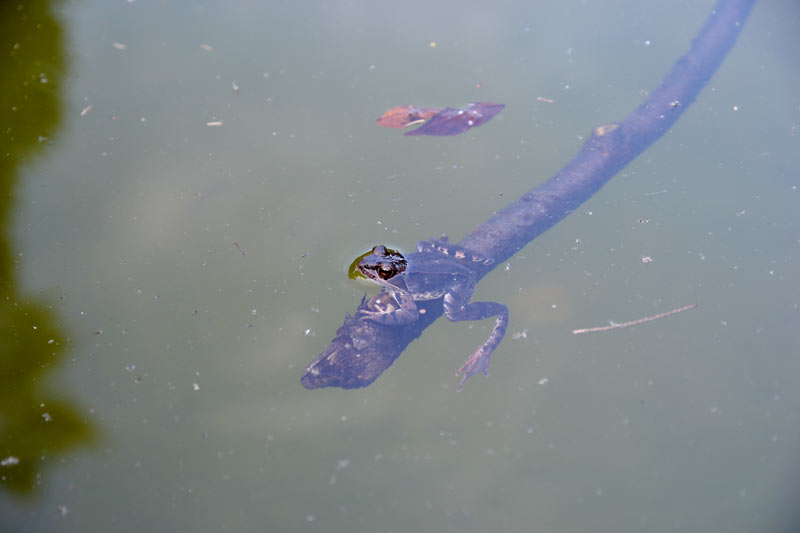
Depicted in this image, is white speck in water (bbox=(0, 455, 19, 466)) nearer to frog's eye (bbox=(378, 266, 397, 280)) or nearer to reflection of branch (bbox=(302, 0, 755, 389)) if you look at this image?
reflection of branch (bbox=(302, 0, 755, 389))

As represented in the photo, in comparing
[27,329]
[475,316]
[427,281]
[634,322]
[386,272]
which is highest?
[27,329]

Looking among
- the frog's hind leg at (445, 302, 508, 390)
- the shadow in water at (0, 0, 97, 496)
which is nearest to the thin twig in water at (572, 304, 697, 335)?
the frog's hind leg at (445, 302, 508, 390)

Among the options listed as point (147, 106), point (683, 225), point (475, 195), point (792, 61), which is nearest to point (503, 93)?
point (475, 195)

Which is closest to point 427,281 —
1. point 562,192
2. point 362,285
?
point 362,285

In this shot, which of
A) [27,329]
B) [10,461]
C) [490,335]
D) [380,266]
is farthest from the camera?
[380,266]

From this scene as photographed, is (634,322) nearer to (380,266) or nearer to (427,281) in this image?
(427,281)

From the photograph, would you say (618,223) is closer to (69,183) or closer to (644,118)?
(644,118)

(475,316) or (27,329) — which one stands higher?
(27,329)

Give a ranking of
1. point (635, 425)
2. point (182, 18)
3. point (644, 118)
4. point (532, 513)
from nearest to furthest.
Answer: point (532, 513) → point (635, 425) → point (644, 118) → point (182, 18)
